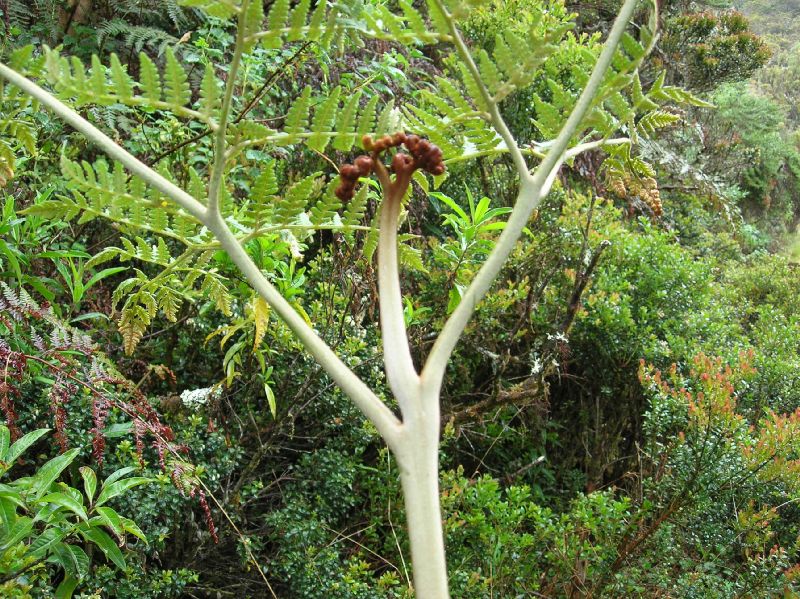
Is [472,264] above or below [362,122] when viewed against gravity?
below

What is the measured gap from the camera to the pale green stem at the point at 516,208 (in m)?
0.58

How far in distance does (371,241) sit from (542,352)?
1360mm

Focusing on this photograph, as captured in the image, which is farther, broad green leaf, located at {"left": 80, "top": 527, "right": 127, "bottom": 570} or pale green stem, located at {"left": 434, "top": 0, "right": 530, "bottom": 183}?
broad green leaf, located at {"left": 80, "top": 527, "right": 127, "bottom": 570}

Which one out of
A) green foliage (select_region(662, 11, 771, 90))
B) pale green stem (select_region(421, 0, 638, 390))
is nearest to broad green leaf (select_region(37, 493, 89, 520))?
pale green stem (select_region(421, 0, 638, 390))

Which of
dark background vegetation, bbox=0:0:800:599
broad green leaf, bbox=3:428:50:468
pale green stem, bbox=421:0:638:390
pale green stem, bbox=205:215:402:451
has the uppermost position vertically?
pale green stem, bbox=421:0:638:390

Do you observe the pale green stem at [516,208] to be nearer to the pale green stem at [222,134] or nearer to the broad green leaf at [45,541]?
the pale green stem at [222,134]

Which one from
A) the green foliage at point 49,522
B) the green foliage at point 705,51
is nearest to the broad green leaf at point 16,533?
the green foliage at point 49,522

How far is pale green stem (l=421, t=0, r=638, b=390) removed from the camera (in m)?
0.58

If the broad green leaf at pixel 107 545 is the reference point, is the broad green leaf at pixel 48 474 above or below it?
above

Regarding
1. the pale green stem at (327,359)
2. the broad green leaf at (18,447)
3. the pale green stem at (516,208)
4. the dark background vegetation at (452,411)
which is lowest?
the dark background vegetation at (452,411)

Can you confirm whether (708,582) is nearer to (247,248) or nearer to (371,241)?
(371,241)

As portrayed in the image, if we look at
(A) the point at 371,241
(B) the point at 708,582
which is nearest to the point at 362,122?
(A) the point at 371,241

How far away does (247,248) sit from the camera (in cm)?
141

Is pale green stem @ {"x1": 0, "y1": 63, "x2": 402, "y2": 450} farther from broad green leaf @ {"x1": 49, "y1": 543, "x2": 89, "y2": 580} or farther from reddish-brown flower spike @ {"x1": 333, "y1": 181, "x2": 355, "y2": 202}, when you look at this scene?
broad green leaf @ {"x1": 49, "y1": 543, "x2": 89, "y2": 580}
